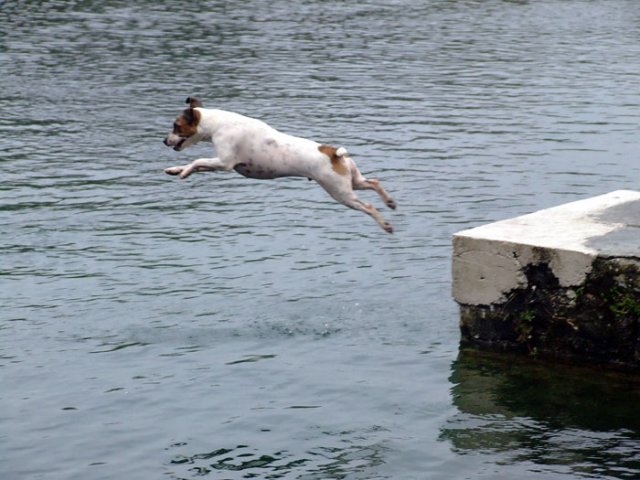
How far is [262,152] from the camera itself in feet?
43.5

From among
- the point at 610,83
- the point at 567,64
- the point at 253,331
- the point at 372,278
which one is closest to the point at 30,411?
the point at 253,331

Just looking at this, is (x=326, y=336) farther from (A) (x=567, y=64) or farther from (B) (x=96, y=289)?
(A) (x=567, y=64)

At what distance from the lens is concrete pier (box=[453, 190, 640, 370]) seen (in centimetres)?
1273

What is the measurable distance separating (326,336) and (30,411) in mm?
3263

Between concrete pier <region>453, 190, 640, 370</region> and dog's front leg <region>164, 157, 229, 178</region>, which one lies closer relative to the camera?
concrete pier <region>453, 190, 640, 370</region>

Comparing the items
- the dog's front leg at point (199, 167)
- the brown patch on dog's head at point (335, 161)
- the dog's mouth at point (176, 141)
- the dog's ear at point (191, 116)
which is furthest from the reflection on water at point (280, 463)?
the dog's ear at point (191, 116)

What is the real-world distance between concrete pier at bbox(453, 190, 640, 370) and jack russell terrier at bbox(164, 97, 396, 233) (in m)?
0.98

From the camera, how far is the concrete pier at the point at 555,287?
12.7m

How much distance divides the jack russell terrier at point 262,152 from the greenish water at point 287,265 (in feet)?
5.62

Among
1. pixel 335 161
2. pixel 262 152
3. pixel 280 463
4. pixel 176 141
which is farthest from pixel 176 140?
pixel 280 463

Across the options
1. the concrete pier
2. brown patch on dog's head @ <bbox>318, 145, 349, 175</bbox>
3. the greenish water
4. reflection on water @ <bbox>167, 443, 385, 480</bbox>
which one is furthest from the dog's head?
reflection on water @ <bbox>167, 443, 385, 480</bbox>

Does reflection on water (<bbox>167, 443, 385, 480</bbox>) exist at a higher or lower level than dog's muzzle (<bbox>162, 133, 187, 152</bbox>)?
lower

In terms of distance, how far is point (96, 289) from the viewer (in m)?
16.0

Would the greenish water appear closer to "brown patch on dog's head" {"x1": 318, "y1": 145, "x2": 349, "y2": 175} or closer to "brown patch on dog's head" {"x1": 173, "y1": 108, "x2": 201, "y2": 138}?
"brown patch on dog's head" {"x1": 318, "y1": 145, "x2": 349, "y2": 175}
